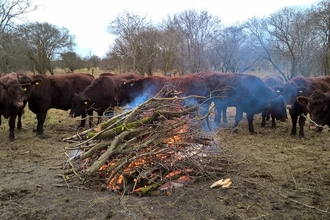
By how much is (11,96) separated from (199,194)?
595cm

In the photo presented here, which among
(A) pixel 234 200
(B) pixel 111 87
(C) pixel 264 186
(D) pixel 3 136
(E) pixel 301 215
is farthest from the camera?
(B) pixel 111 87

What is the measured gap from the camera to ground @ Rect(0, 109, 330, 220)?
395 centimetres

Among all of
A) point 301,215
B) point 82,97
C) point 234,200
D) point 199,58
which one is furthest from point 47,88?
point 199,58

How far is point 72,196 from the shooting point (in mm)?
4426

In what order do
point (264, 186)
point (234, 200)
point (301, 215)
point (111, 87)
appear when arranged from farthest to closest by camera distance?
1. point (111, 87)
2. point (264, 186)
3. point (234, 200)
4. point (301, 215)

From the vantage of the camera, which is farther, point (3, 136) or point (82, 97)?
point (82, 97)

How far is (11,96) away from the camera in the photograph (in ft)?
25.9

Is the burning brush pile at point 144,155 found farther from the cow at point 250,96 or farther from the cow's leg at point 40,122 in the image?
the cow at point 250,96

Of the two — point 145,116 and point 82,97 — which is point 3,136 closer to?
point 82,97

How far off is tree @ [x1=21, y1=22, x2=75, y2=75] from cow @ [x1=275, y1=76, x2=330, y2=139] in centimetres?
3140

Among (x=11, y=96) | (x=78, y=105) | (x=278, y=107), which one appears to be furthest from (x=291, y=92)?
(x=11, y=96)

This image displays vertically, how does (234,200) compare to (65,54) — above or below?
below

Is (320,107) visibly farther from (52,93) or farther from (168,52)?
(168,52)

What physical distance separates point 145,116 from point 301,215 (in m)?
3.11
